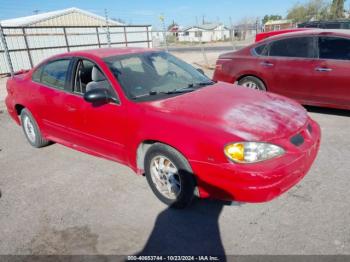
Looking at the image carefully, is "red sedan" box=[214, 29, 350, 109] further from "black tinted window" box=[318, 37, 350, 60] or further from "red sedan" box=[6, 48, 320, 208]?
"red sedan" box=[6, 48, 320, 208]

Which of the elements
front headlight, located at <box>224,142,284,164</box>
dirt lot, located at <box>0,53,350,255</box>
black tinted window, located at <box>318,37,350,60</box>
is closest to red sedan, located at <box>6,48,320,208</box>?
front headlight, located at <box>224,142,284,164</box>

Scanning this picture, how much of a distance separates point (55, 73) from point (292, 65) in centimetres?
425

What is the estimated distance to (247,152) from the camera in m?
2.74

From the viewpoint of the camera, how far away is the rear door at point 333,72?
554cm

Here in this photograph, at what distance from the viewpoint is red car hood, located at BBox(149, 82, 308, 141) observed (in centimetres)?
287

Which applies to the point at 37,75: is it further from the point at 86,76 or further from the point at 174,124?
the point at 174,124

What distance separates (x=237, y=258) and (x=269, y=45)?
5.00m

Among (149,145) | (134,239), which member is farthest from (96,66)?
(134,239)

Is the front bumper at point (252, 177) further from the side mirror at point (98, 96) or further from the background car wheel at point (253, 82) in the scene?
the background car wheel at point (253, 82)

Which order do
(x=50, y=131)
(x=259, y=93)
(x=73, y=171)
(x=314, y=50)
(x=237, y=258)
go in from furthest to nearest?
(x=314, y=50) → (x=50, y=131) → (x=73, y=171) → (x=259, y=93) → (x=237, y=258)

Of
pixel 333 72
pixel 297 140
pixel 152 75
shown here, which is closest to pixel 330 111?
pixel 333 72

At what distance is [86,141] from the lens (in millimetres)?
Result: 4082

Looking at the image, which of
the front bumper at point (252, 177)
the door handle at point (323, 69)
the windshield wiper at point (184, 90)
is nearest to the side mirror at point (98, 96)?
the windshield wiper at point (184, 90)

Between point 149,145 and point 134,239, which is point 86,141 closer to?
point 149,145
